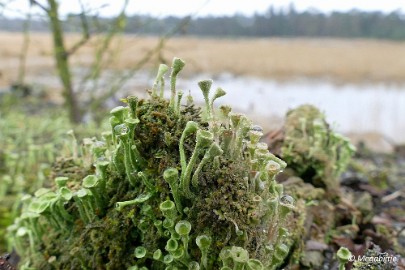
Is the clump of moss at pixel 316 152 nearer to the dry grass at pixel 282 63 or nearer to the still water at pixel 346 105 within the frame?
the still water at pixel 346 105

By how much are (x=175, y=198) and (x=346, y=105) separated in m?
12.1

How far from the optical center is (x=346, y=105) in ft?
41.3

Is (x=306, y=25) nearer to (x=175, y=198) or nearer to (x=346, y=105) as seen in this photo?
(x=346, y=105)

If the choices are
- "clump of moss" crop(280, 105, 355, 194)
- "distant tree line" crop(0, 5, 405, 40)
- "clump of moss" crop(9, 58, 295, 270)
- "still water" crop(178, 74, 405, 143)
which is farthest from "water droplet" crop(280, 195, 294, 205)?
"distant tree line" crop(0, 5, 405, 40)

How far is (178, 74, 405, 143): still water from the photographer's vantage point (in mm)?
9422

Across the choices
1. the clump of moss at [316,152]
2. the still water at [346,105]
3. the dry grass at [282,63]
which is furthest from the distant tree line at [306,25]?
the clump of moss at [316,152]

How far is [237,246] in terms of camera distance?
48.3 inches

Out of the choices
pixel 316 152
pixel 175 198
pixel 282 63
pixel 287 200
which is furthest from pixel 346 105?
pixel 282 63

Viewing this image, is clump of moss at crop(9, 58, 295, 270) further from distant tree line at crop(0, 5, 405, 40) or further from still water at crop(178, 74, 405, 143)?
distant tree line at crop(0, 5, 405, 40)

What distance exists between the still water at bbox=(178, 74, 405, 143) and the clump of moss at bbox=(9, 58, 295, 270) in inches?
206

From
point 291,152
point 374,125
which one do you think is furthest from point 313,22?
point 291,152

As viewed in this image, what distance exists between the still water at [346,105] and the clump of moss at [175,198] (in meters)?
5.23

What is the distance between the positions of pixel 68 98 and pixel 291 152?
3.48 m

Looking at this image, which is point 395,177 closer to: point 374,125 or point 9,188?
point 9,188
